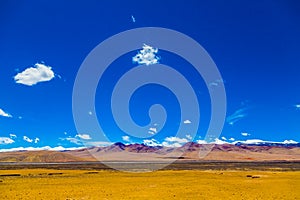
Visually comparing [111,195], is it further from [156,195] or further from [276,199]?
[276,199]

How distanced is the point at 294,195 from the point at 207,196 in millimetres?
7932

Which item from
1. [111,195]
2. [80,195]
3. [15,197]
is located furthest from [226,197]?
[15,197]

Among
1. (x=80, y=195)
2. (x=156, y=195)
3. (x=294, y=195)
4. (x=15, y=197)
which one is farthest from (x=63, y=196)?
(x=294, y=195)

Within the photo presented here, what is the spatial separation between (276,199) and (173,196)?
885 cm

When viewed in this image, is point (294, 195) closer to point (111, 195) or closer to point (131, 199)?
point (131, 199)

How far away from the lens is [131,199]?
2736 centimetres

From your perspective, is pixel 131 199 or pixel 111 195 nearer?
pixel 131 199

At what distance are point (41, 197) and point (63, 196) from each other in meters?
1.95

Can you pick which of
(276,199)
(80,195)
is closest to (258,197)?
(276,199)

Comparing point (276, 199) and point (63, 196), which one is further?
point (63, 196)

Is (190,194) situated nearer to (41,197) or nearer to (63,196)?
(63,196)

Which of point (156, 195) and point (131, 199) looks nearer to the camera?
point (131, 199)

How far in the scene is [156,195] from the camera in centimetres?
2933

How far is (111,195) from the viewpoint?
2978 cm
